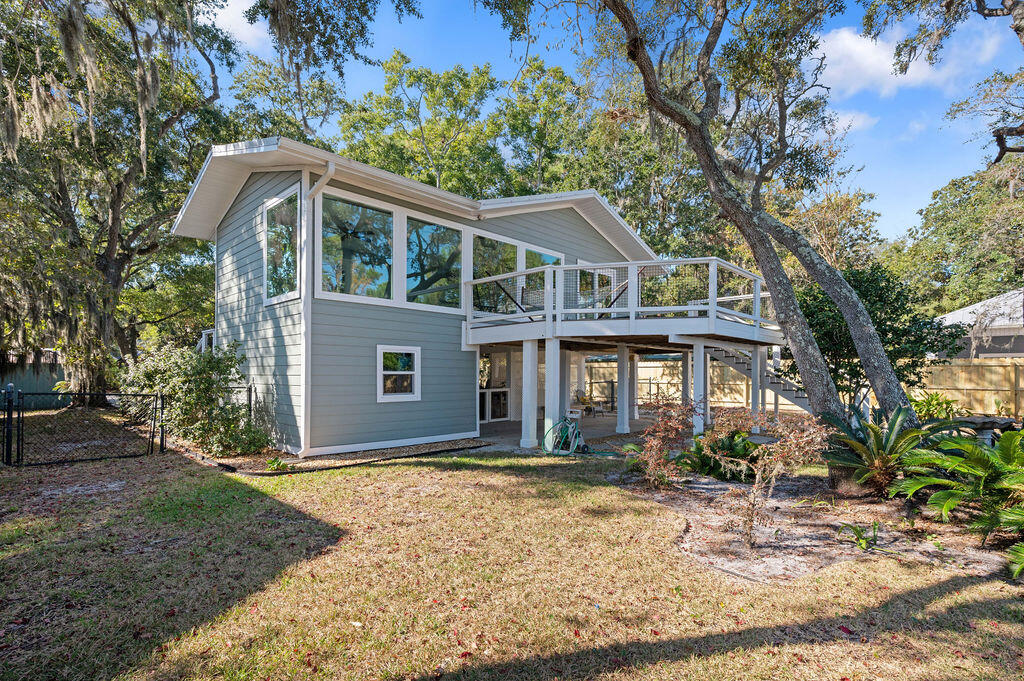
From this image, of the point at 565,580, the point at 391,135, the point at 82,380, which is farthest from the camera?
the point at 391,135

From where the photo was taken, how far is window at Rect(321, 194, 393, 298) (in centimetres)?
850

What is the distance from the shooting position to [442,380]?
995cm

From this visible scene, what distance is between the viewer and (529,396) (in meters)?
9.23

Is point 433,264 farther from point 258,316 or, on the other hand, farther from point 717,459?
point 717,459

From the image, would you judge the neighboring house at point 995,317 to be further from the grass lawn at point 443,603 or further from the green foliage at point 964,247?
the grass lawn at point 443,603

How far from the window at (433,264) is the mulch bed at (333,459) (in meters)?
2.72

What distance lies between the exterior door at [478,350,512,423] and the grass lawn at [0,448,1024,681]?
6893 millimetres

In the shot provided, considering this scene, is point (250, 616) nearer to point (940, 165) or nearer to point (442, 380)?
point (442, 380)

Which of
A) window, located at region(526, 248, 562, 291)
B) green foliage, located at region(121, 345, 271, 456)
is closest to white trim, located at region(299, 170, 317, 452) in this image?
green foliage, located at region(121, 345, 271, 456)

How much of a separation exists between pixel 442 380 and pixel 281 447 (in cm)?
302

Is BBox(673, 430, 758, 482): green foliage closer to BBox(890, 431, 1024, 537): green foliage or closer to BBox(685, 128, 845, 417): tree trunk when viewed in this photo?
BBox(685, 128, 845, 417): tree trunk

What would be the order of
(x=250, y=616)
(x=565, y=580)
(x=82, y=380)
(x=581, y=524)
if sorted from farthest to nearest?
(x=82, y=380) → (x=581, y=524) → (x=565, y=580) → (x=250, y=616)

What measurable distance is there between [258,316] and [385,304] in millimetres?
2540

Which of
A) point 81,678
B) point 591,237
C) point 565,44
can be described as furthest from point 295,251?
point 591,237
